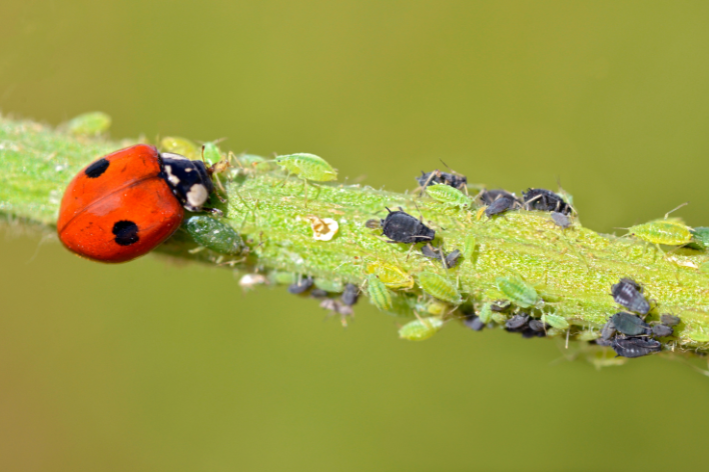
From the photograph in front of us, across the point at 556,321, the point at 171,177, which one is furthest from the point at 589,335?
the point at 171,177

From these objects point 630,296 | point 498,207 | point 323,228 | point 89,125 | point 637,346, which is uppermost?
Result: point 89,125

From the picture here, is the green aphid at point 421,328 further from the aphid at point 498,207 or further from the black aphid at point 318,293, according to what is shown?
the aphid at point 498,207

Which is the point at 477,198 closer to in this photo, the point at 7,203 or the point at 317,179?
the point at 317,179

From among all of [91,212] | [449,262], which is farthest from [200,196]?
[449,262]

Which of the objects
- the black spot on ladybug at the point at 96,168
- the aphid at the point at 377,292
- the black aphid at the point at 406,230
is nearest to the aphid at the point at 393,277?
the aphid at the point at 377,292

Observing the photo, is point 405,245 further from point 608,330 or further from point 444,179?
point 608,330
